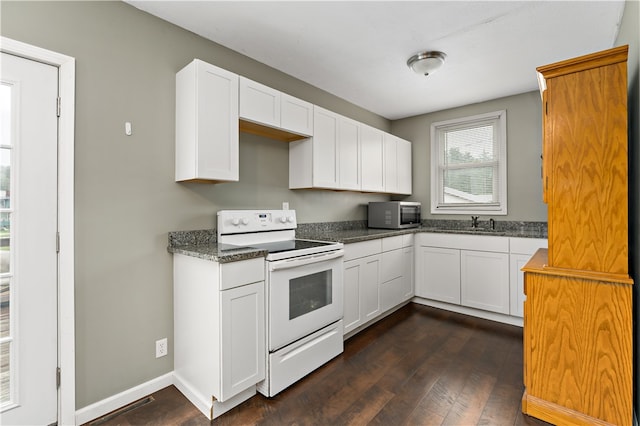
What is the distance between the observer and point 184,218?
88.0 inches

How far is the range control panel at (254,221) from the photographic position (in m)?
2.40

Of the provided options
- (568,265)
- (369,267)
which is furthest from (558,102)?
(369,267)

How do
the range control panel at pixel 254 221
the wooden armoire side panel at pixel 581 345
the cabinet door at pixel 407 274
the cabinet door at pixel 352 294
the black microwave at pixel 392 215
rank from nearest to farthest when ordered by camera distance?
the wooden armoire side panel at pixel 581 345, the range control panel at pixel 254 221, the cabinet door at pixel 352 294, the cabinet door at pixel 407 274, the black microwave at pixel 392 215

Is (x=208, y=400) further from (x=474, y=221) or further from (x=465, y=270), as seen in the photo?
(x=474, y=221)

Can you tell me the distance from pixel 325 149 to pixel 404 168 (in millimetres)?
1745

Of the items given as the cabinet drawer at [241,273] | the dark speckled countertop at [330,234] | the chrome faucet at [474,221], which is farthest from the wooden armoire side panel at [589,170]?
the chrome faucet at [474,221]

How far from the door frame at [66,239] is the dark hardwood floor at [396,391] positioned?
30 centimetres

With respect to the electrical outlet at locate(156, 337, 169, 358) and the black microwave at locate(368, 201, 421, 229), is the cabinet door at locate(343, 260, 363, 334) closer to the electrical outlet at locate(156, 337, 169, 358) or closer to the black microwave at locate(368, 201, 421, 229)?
the black microwave at locate(368, 201, 421, 229)

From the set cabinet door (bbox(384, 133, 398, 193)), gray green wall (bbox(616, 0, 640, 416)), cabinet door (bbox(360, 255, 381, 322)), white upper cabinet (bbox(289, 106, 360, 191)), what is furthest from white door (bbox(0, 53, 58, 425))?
cabinet door (bbox(384, 133, 398, 193))

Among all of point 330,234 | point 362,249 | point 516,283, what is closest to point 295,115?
point 330,234

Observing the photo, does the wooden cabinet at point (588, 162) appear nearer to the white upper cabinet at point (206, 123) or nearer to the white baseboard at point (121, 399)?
the white upper cabinet at point (206, 123)

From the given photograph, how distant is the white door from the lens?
157 centimetres

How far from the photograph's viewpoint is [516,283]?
316cm

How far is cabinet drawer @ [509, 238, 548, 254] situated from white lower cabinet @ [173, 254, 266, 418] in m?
2.66
